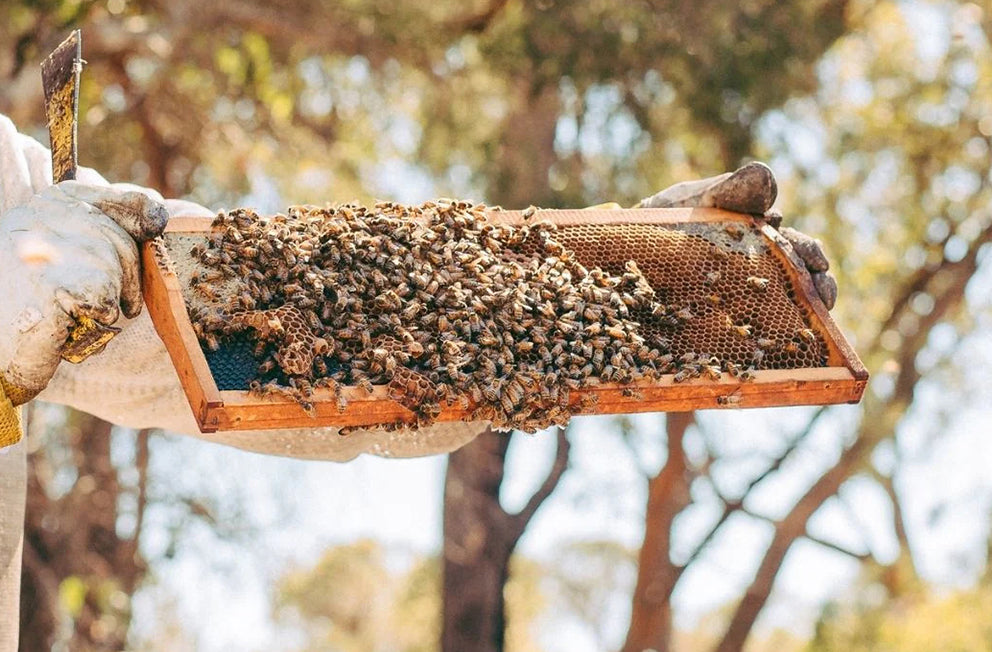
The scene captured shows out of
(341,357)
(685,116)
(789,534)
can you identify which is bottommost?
(789,534)

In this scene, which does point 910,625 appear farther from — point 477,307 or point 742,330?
point 477,307

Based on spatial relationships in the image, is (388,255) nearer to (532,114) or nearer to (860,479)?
(532,114)

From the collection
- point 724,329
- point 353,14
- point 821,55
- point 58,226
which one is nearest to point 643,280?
point 724,329

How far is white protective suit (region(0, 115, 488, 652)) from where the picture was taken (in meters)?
4.59

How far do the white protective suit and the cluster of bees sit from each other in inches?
17.5

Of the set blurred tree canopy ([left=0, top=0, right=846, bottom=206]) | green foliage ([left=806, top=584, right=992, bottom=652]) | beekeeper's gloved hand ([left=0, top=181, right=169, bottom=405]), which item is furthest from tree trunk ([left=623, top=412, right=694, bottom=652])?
beekeeper's gloved hand ([left=0, top=181, right=169, bottom=405])

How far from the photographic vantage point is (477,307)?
454 cm

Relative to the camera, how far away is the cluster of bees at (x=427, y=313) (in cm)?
427

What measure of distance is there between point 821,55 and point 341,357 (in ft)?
28.9

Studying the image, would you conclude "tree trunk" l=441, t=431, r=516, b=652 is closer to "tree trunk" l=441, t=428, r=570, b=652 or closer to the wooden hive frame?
"tree trunk" l=441, t=428, r=570, b=652

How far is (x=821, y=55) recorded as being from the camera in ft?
40.0

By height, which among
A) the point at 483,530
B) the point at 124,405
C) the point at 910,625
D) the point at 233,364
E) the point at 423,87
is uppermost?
the point at 423,87

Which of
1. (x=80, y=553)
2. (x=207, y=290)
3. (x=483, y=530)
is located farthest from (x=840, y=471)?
(x=207, y=290)

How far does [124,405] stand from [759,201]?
2344 millimetres
